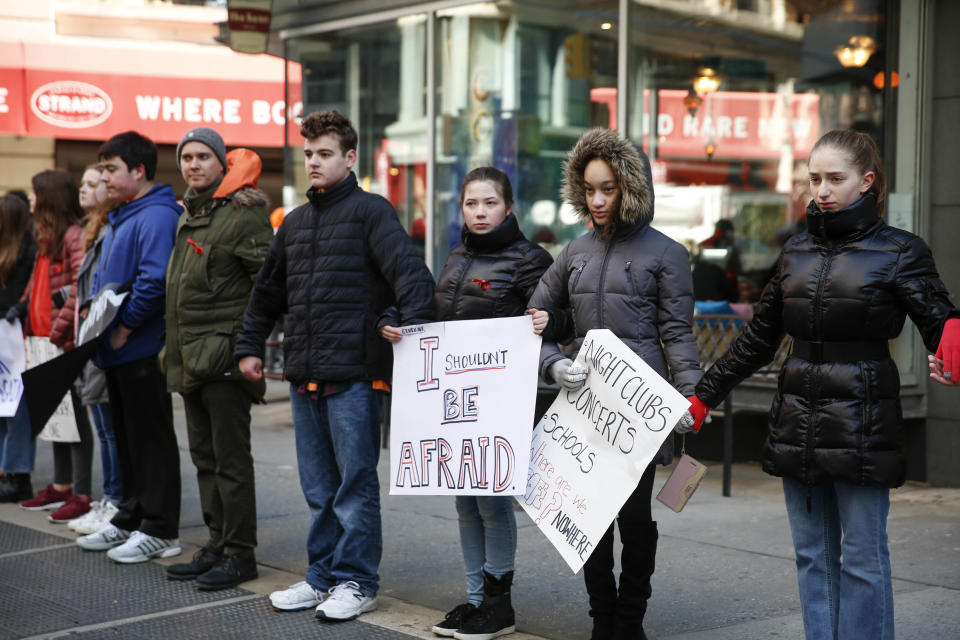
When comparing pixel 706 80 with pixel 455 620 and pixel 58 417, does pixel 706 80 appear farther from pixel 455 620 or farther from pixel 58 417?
pixel 455 620

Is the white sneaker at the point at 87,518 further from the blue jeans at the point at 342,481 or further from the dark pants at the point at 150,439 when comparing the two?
the blue jeans at the point at 342,481

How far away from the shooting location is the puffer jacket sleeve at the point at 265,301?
5445mm

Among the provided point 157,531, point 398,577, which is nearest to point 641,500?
point 398,577

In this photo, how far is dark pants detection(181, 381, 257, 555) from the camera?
5.82 meters

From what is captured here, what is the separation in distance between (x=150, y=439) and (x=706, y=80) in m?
8.36

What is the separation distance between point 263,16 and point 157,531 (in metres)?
6.88

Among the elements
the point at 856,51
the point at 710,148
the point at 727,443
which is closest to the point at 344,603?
the point at 727,443

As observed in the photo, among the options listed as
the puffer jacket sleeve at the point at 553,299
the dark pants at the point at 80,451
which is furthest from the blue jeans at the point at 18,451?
the puffer jacket sleeve at the point at 553,299

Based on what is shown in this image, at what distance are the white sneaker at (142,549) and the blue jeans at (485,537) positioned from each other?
2201 millimetres

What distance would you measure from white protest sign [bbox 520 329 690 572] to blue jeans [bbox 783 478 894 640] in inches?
20.8

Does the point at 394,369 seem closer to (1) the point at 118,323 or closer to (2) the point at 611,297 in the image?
(2) the point at 611,297

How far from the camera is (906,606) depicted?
205 inches

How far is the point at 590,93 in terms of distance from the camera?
11.3 metres

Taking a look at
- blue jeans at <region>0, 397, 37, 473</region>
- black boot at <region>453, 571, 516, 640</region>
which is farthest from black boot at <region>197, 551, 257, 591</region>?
blue jeans at <region>0, 397, 37, 473</region>
